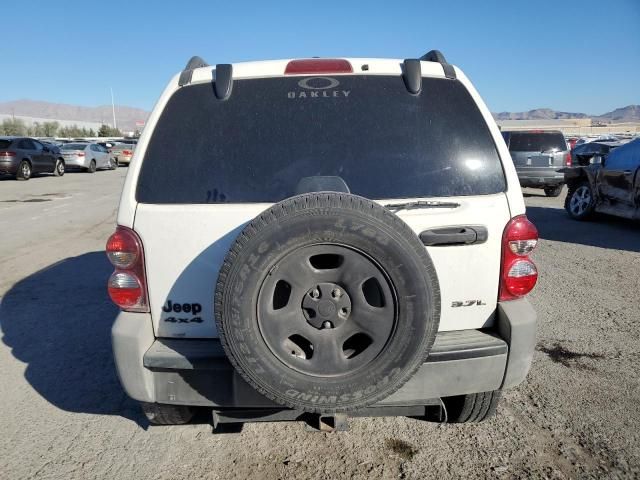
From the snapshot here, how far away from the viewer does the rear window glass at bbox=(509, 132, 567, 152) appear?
40.9ft

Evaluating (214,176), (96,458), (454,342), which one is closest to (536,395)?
(454,342)

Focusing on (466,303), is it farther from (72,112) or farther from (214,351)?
(72,112)

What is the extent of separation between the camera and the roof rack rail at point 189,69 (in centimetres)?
247

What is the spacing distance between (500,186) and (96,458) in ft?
8.71

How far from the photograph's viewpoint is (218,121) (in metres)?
2.35

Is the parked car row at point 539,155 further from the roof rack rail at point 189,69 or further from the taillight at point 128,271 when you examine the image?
the taillight at point 128,271

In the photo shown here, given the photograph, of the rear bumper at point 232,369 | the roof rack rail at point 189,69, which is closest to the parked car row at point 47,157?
the roof rack rail at point 189,69

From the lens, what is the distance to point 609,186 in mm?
8625

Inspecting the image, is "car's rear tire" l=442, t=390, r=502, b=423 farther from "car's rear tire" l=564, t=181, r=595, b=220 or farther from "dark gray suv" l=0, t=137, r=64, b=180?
"dark gray suv" l=0, t=137, r=64, b=180

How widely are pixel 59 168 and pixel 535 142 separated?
20.2 metres

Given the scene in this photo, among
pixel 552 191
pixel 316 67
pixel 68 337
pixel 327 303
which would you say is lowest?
pixel 68 337

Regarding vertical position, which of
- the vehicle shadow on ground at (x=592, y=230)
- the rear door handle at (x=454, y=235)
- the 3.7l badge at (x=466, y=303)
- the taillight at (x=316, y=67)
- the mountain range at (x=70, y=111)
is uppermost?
the mountain range at (x=70, y=111)

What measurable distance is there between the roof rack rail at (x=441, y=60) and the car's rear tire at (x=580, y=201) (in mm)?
7976

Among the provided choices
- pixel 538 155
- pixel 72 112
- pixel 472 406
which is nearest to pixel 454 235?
pixel 472 406
